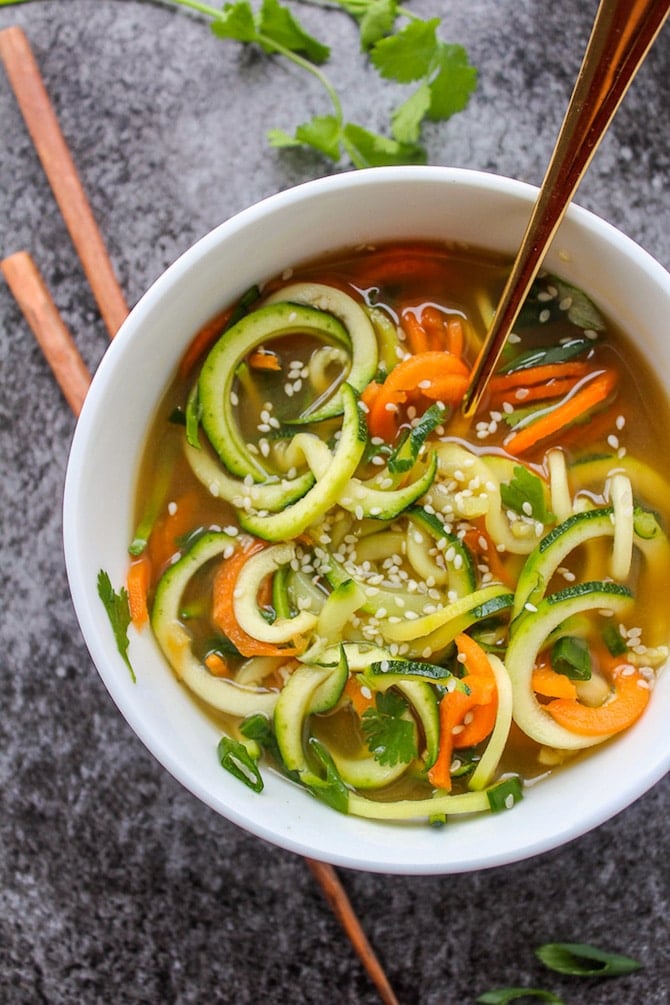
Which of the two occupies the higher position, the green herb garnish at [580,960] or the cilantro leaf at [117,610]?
the cilantro leaf at [117,610]

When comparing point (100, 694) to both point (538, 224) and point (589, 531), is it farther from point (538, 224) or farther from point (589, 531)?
point (538, 224)

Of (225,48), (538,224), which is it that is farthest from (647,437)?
(225,48)

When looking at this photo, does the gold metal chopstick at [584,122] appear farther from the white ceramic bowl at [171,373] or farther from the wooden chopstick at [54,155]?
the wooden chopstick at [54,155]

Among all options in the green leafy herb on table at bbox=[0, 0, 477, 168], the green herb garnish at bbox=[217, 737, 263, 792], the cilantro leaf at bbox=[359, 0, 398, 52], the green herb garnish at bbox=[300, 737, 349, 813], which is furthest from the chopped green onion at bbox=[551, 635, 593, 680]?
the cilantro leaf at bbox=[359, 0, 398, 52]

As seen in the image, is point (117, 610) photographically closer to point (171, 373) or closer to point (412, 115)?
point (171, 373)

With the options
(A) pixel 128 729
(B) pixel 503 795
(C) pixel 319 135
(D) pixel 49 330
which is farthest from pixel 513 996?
(C) pixel 319 135

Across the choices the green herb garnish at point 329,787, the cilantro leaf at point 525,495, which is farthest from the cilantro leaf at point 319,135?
the green herb garnish at point 329,787
